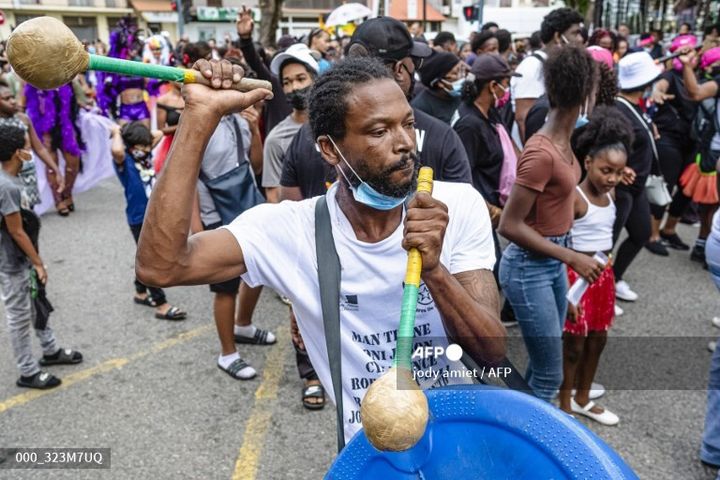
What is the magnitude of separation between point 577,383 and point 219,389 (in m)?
2.09

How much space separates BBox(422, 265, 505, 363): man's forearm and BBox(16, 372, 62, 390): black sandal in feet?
9.77

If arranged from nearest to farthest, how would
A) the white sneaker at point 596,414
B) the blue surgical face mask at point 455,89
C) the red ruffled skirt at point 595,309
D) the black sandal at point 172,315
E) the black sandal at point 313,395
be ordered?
the red ruffled skirt at point 595,309 → the white sneaker at point 596,414 → the black sandal at point 313,395 → the blue surgical face mask at point 455,89 → the black sandal at point 172,315

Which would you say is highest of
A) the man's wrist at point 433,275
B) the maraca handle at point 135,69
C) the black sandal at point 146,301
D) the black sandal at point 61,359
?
the maraca handle at point 135,69

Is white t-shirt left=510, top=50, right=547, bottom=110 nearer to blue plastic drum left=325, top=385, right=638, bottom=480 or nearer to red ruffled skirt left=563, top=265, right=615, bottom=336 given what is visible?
red ruffled skirt left=563, top=265, right=615, bottom=336

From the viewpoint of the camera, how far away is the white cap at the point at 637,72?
14.1 feet

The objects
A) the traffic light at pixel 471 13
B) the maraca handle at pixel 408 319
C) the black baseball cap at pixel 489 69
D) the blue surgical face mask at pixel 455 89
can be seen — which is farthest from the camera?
the traffic light at pixel 471 13

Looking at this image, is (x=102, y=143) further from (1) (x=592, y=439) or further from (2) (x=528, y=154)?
(1) (x=592, y=439)

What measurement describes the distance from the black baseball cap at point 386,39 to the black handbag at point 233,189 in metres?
1.19

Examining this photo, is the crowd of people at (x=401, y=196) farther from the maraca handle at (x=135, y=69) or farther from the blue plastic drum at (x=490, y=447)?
the blue plastic drum at (x=490, y=447)

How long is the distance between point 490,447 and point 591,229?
215 centimetres

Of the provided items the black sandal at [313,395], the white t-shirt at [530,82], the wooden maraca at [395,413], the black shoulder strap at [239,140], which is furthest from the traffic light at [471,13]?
the wooden maraca at [395,413]

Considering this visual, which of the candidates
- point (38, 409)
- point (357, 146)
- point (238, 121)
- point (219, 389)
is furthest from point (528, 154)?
point (38, 409)

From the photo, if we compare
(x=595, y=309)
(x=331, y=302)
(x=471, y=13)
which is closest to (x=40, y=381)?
(x=331, y=302)

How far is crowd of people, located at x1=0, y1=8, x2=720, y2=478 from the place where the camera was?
4.72ft
